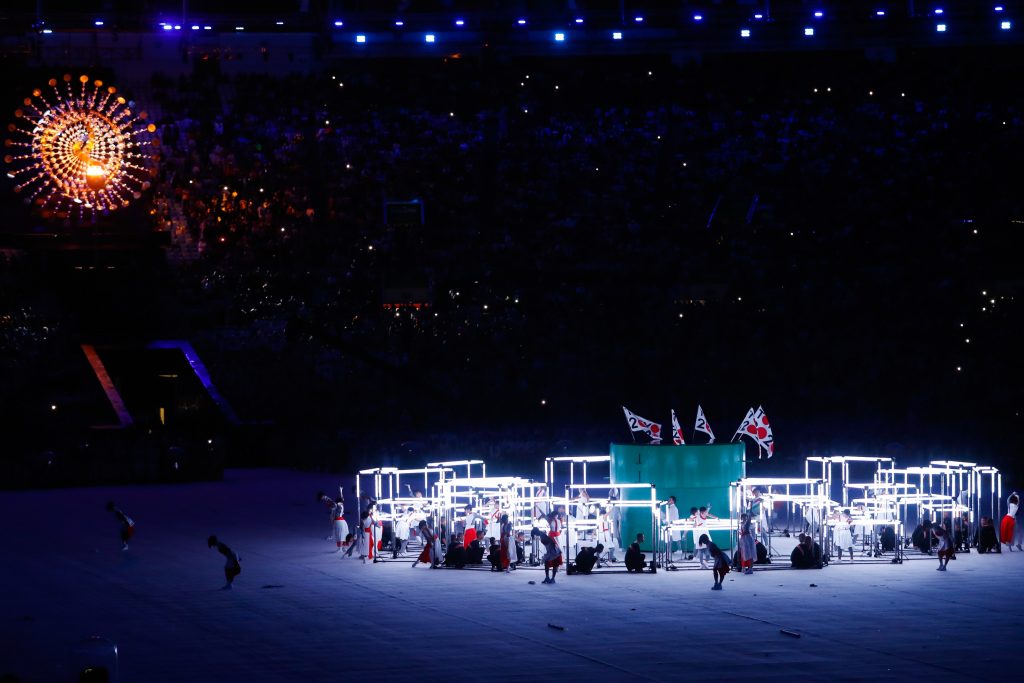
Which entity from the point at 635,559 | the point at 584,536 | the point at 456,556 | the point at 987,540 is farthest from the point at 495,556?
the point at 987,540

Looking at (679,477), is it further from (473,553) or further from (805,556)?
(473,553)

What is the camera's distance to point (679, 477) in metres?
30.9

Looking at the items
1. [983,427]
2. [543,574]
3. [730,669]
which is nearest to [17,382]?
[543,574]

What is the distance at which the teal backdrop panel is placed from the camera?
30859mm

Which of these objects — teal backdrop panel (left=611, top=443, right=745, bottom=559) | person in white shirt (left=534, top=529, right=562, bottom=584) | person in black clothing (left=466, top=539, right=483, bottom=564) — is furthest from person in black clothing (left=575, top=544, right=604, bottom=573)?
teal backdrop panel (left=611, top=443, right=745, bottom=559)

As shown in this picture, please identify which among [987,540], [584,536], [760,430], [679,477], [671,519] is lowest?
[584,536]

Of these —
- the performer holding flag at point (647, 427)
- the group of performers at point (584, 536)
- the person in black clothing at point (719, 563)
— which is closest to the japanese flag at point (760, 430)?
the group of performers at point (584, 536)

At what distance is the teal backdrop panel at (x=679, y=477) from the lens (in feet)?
101

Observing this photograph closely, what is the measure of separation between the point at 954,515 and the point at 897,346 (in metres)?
19.9

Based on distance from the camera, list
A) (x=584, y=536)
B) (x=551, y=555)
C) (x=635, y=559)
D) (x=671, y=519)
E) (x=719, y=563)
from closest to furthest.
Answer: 1. (x=719, y=563)
2. (x=551, y=555)
3. (x=635, y=559)
4. (x=671, y=519)
5. (x=584, y=536)

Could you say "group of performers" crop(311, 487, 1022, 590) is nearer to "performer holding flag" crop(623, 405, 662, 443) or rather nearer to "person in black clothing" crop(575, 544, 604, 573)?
"person in black clothing" crop(575, 544, 604, 573)

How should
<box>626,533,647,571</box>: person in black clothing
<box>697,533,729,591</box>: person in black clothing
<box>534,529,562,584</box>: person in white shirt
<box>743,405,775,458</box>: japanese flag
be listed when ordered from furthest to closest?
1. <box>743,405,775,458</box>: japanese flag
2. <box>626,533,647,571</box>: person in black clothing
3. <box>534,529,562,584</box>: person in white shirt
4. <box>697,533,729,591</box>: person in black clothing

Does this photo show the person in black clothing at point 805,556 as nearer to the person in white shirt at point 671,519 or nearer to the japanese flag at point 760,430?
the person in white shirt at point 671,519

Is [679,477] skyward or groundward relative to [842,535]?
skyward
